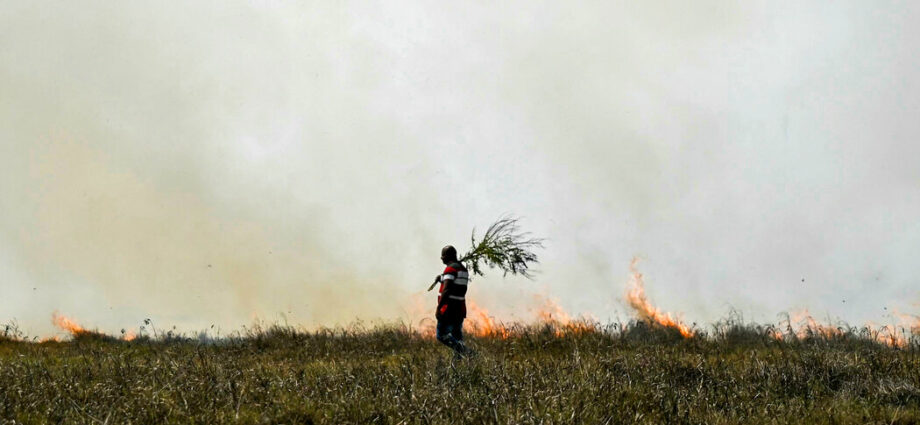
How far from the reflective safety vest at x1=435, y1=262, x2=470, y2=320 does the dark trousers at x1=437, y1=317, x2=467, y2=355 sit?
8cm

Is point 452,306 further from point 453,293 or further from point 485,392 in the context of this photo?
point 485,392

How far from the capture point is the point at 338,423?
5926 mm

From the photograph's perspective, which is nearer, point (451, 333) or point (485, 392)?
point (485, 392)

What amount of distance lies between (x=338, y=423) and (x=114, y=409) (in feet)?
6.29

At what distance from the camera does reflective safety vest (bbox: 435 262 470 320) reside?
34.9 feet

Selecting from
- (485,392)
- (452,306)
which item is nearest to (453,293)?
(452,306)

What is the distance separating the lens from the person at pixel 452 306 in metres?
10.6

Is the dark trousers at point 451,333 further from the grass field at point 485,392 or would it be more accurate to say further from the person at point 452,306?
the grass field at point 485,392

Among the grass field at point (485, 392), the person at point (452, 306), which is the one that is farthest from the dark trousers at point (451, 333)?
the grass field at point (485, 392)

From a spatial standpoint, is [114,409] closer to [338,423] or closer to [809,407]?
[338,423]

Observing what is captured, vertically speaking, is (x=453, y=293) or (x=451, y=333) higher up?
(x=453, y=293)

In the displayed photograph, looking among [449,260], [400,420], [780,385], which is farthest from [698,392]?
[449,260]

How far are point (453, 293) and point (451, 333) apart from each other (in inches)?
22.2

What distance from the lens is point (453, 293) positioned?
35.1ft
